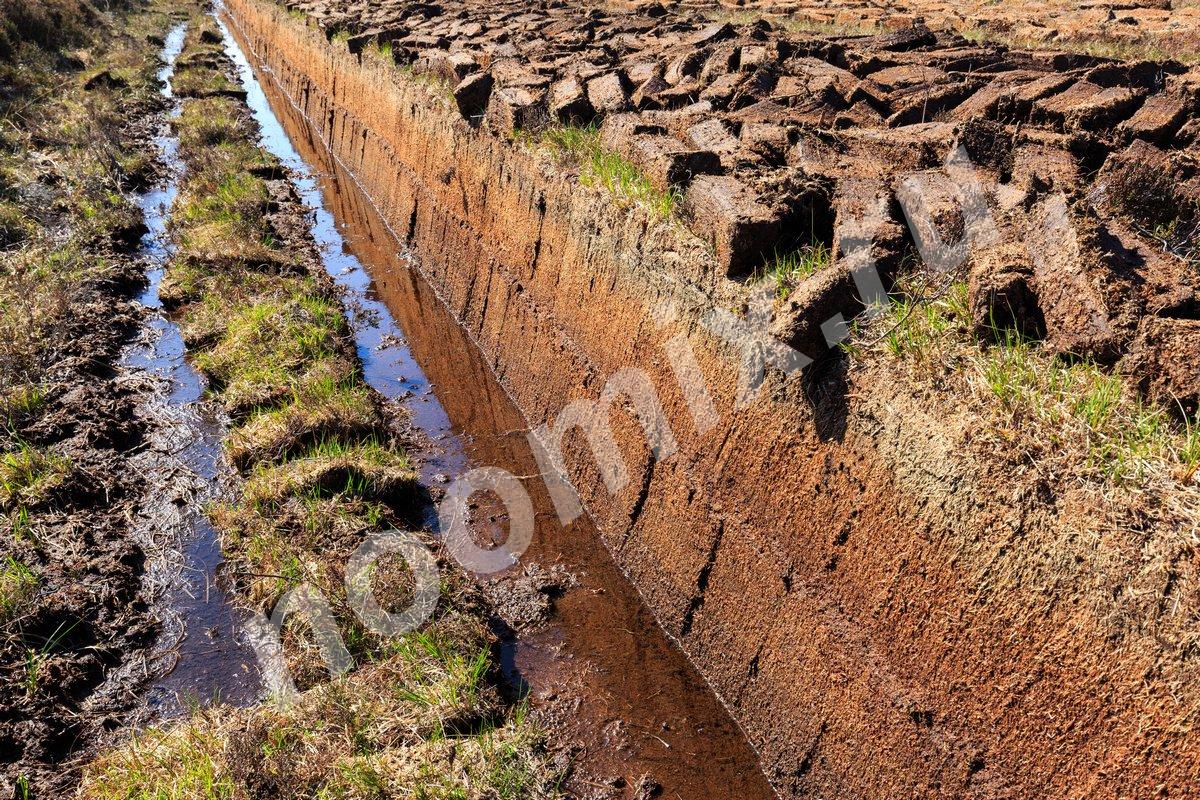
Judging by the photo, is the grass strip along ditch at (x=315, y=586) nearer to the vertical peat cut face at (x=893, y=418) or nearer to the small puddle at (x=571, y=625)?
the small puddle at (x=571, y=625)

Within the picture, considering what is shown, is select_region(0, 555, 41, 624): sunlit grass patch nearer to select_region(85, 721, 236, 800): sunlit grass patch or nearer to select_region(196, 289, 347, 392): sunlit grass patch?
select_region(85, 721, 236, 800): sunlit grass patch

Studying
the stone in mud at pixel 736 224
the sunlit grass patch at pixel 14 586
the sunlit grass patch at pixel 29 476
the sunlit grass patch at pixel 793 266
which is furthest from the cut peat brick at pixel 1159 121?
the sunlit grass patch at pixel 29 476

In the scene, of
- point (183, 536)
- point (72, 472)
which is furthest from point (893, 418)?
point (72, 472)

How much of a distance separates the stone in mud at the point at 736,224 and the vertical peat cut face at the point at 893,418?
2cm

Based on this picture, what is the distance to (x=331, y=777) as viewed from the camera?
309 cm

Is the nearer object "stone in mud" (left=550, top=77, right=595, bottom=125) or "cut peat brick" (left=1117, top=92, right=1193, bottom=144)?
"cut peat brick" (left=1117, top=92, right=1193, bottom=144)

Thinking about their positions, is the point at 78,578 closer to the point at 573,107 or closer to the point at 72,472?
the point at 72,472

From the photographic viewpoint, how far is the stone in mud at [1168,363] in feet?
8.09

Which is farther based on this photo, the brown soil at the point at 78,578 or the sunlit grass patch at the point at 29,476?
the sunlit grass patch at the point at 29,476

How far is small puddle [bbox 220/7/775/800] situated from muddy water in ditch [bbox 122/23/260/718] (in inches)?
47.7

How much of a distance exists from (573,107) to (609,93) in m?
0.26

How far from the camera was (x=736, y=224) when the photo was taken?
3.65 m

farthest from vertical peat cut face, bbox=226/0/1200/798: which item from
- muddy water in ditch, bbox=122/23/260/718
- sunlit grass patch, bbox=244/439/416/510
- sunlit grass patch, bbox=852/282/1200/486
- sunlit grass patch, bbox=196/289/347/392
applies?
muddy water in ditch, bbox=122/23/260/718

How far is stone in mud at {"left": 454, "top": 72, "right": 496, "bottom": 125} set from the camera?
6.94 meters
